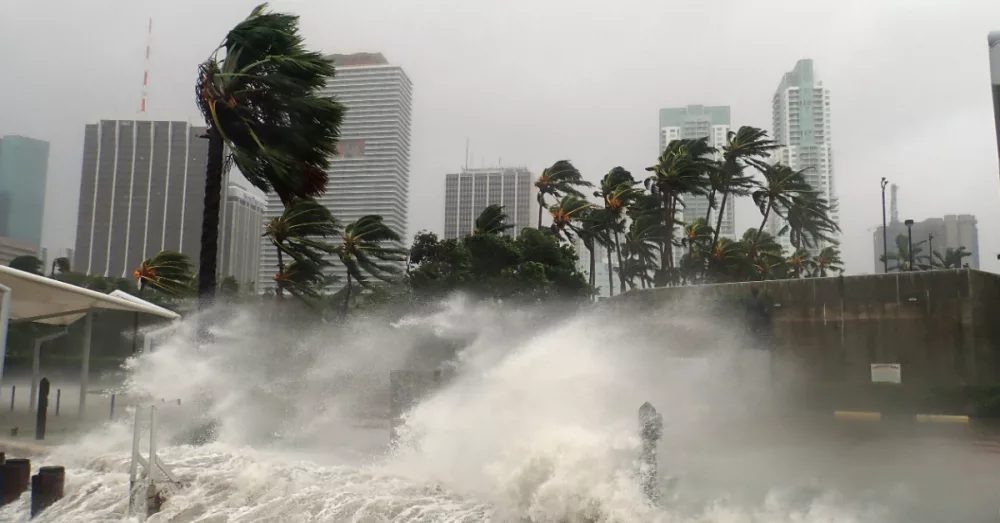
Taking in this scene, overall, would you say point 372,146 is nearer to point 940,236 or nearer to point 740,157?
point 740,157

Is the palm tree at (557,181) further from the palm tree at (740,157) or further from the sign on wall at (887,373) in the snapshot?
the sign on wall at (887,373)

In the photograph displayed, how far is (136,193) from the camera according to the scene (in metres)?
62.7

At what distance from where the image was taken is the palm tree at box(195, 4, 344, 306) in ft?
39.3

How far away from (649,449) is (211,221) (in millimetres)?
8708

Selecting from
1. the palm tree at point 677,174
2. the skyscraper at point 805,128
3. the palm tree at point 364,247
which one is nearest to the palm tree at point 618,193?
the palm tree at point 677,174

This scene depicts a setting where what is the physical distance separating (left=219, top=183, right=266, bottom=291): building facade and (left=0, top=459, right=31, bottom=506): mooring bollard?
5866 centimetres

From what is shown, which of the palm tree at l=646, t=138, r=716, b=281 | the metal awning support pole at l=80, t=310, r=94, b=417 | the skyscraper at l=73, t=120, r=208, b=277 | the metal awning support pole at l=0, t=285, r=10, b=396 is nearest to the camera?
the metal awning support pole at l=0, t=285, r=10, b=396

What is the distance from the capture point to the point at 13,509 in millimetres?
8461

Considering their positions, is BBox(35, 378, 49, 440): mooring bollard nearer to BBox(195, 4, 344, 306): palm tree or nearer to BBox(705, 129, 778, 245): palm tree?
BBox(195, 4, 344, 306): palm tree

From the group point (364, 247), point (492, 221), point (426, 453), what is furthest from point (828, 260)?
point (426, 453)

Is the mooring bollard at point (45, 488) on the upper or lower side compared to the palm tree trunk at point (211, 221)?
lower

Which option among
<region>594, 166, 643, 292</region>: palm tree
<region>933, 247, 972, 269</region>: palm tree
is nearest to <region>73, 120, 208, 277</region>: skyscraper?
<region>594, 166, 643, 292</region>: palm tree

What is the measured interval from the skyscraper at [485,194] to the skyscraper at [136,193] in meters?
25.3

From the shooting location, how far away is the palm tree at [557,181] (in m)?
43.2
